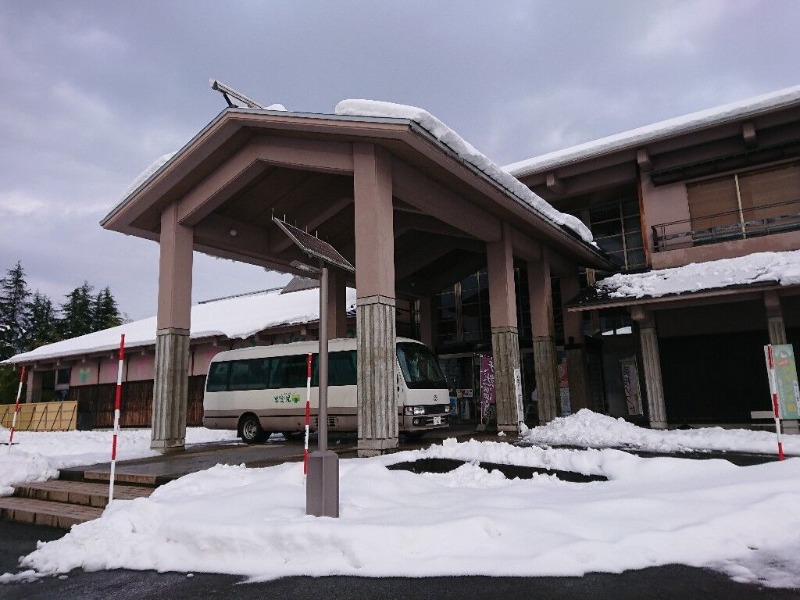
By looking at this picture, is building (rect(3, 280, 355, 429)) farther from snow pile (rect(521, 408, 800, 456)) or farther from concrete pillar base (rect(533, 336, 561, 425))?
snow pile (rect(521, 408, 800, 456))

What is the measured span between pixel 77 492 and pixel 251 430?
789 centimetres

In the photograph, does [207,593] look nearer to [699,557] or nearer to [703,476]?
[699,557]

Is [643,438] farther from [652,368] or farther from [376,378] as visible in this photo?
[376,378]

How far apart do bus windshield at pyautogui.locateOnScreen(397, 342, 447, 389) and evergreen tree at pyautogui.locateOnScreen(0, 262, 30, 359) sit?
199 feet

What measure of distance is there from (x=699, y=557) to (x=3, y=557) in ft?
21.7

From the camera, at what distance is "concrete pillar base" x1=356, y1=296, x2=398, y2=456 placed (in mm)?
9594

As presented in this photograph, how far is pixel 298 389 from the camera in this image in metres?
14.5

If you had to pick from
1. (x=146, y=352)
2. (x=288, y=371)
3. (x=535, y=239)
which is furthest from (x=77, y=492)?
(x=146, y=352)

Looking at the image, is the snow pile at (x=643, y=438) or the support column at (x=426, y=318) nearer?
the snow pile at (x=643, y=438)

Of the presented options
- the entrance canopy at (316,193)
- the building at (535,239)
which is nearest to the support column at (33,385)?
the building at (535,239)

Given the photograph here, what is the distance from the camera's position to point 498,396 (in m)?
14.4

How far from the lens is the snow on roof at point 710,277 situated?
12.5 m

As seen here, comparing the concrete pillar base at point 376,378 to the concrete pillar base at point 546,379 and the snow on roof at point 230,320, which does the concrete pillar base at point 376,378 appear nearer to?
the concrete pillar base at point 546,379

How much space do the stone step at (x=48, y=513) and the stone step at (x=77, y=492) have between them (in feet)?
0.34
